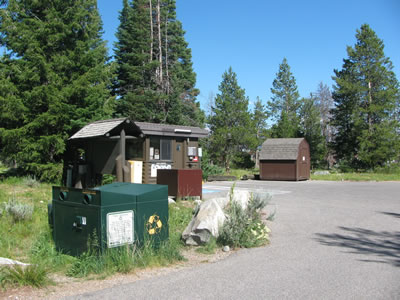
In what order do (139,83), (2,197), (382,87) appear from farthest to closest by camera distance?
(382,87) < (139,83) < (2,197)

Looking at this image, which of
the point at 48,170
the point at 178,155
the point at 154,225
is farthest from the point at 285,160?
the point at 154,225

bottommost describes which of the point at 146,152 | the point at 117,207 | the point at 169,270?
the point at 169,270

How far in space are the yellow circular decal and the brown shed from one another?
70.8ft

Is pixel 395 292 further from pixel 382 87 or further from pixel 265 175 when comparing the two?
pixel 382 87

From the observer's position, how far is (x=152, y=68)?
33.0 m

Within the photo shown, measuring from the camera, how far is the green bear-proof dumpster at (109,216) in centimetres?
567

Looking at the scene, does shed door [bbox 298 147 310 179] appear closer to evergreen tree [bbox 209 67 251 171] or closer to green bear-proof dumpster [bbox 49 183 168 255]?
evergreen tree [bbox 209 67 251 171]

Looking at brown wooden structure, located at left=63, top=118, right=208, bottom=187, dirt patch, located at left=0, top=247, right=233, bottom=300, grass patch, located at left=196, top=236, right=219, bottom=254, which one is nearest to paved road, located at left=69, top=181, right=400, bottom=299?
dirt patch, located at left=0, top=247, right=233, bottom=300

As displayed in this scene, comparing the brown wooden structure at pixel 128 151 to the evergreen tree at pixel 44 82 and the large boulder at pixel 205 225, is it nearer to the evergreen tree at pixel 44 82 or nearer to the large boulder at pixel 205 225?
the evergreen tree at pixel 44 82

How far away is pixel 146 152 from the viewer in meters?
16.6

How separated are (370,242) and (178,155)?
38.3ft

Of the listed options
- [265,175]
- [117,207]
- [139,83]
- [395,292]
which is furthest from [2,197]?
[139,83]

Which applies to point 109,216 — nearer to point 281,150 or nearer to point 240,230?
point 240,230

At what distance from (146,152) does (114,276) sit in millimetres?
11434
